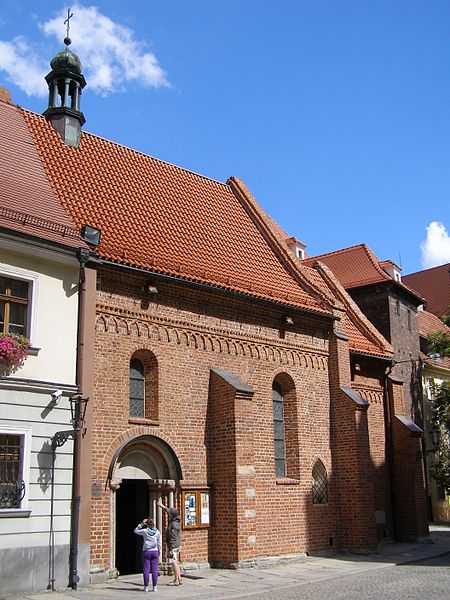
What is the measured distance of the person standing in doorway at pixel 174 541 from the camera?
14.6 metres

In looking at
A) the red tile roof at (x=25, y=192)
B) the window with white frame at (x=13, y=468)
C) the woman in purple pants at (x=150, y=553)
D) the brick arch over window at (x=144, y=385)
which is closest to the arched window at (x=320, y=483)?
the brick arch over window at (x=144, y=385)

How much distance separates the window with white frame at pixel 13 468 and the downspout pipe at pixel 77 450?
3.73 feet

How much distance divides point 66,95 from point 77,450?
35.0 ft

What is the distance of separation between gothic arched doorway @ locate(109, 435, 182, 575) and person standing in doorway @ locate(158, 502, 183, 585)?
1.15 m

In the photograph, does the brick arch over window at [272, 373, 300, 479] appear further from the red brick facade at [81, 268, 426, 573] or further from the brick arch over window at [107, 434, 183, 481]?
the brick arch over window at [107, 434, 183, 481]

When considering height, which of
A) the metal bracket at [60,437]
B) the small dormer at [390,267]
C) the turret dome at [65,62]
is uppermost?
the turret dome at [65,62]

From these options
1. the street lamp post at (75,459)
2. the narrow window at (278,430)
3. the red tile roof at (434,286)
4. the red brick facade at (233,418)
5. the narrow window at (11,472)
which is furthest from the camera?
the red tile roof at (434,286)

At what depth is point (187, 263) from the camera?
→ 18531 mm

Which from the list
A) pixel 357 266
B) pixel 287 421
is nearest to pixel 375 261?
pixel 357 266

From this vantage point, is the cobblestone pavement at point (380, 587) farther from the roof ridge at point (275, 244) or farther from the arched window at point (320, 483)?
the roof ridge at point (275, 244)

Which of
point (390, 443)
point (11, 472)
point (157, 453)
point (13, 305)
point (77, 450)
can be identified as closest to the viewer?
point (11, 472)

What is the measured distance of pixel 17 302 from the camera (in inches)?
558

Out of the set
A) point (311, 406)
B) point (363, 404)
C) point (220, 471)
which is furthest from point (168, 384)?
point (363, 404)

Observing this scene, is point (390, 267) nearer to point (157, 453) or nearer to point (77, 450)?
point (157, 453)
